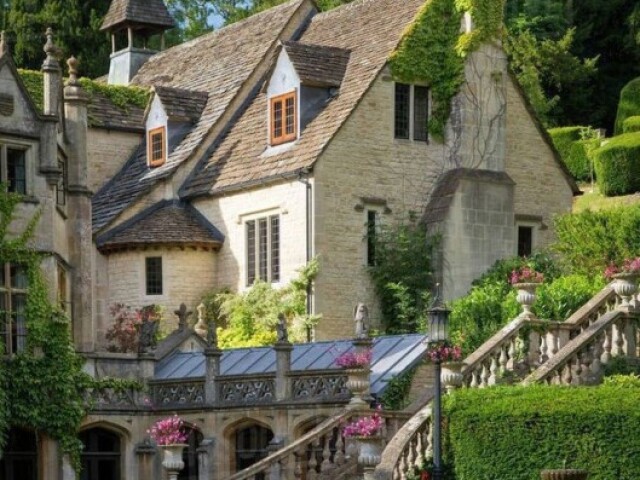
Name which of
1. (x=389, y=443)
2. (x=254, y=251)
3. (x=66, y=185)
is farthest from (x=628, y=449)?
(x=254, y=251)

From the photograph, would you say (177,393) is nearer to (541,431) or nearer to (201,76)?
(541,431)

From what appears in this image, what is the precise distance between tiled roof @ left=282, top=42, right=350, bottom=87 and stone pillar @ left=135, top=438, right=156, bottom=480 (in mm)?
11296

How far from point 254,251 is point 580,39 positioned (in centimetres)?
2997

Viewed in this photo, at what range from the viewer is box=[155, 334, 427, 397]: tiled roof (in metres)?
31.8

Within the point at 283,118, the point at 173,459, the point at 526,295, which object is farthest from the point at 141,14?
the point at 173,459

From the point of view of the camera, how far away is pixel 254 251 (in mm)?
42844

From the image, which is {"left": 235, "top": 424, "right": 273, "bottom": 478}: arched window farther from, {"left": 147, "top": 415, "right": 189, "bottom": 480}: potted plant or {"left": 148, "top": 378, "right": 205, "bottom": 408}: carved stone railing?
{"left": 147, "top": 415, "right": 189, "bottom": 480}: potted plant

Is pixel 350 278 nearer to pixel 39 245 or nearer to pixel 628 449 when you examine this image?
pixel 39 245

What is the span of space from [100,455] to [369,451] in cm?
960

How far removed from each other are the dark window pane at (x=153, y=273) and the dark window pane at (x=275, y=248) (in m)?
3.29

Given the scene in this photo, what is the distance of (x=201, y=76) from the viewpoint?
4969 cm

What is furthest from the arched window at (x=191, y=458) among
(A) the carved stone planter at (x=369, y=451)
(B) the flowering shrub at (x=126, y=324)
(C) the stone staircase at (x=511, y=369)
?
(A) the carved stone planter at (x=369, y=451)

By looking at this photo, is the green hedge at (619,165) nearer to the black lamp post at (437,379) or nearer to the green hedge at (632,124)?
the green hedge at (632,124)

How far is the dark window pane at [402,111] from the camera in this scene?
42.4m
